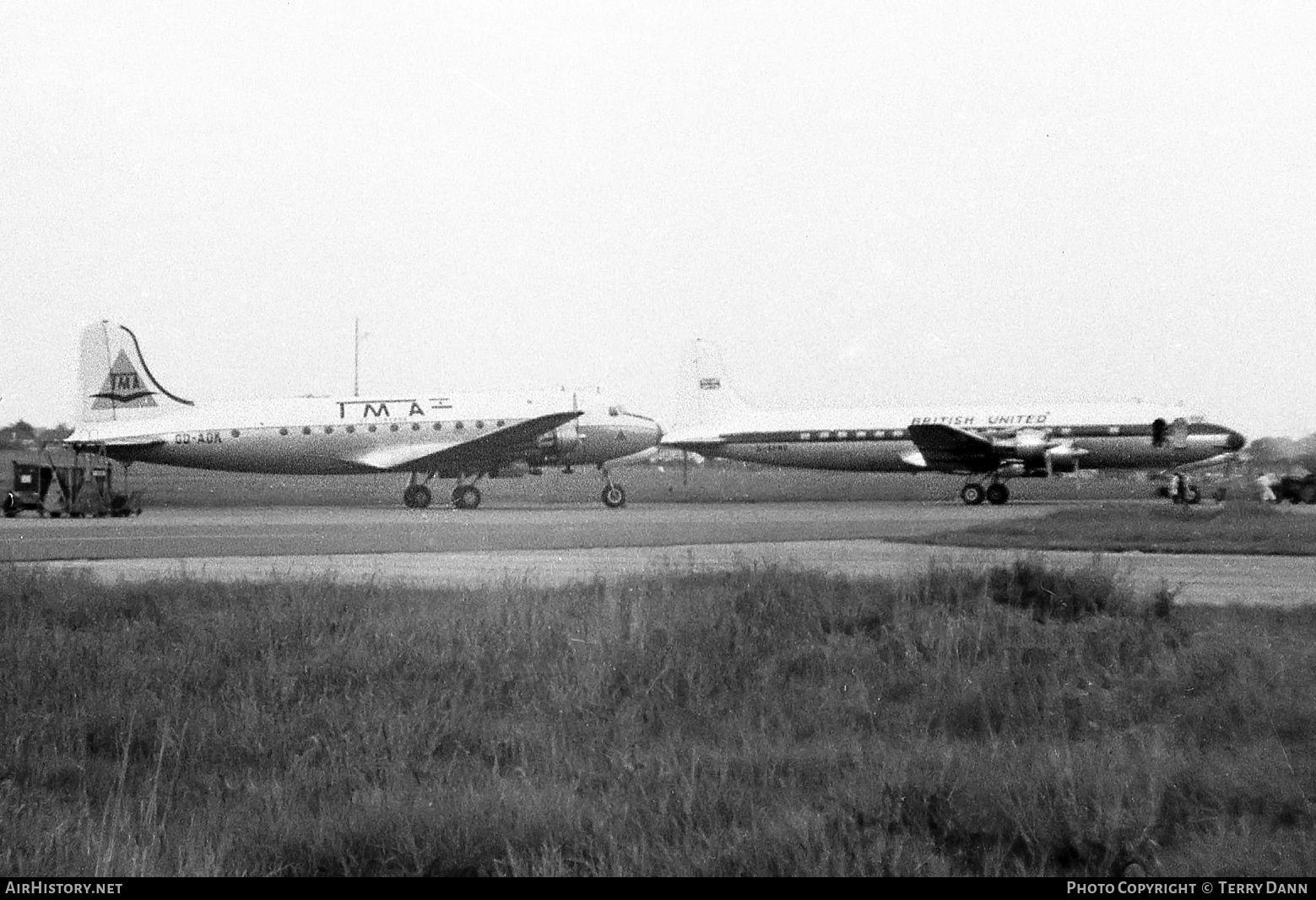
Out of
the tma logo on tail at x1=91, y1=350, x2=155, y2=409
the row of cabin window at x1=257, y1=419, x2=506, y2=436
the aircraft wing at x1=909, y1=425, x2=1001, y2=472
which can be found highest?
the tma logo on tail at x1=91, y1=350, x2=155, y2=409

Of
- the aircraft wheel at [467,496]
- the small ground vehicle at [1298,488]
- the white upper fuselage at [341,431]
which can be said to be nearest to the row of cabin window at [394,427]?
the white upper fuselage at [341,431]

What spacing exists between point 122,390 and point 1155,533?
105ft

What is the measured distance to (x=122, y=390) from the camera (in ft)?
130

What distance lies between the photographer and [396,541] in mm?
23031

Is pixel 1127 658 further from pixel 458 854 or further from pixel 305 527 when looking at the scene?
pixel 305 527

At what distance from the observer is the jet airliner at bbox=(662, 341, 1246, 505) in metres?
43.4

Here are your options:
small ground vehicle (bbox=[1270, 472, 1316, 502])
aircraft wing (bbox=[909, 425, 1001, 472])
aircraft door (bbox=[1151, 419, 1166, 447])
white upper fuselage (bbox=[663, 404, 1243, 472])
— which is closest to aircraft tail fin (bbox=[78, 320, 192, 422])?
white upper fuselage (bbox=[663, 404, 1243, 472])

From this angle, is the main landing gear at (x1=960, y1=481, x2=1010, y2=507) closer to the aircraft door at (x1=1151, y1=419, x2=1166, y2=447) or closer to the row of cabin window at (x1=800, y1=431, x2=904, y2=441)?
the row of cabin window at (x1=800, y1=431, x2=904, y2=441)

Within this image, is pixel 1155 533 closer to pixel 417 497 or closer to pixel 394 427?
pixel 417 497

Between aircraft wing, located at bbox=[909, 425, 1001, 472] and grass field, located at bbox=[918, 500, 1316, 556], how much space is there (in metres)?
11.7

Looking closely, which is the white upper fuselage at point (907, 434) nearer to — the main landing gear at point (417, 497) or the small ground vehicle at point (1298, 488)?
the small ground vehicle at point (1298, 488)

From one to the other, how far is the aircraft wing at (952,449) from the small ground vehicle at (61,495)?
2657 centimetres

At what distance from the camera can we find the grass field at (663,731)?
5.68 meters

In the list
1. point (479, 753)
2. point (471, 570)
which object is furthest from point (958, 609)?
point (471, 570)
